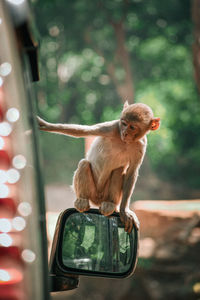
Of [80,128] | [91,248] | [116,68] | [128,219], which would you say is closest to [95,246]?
[91,248]

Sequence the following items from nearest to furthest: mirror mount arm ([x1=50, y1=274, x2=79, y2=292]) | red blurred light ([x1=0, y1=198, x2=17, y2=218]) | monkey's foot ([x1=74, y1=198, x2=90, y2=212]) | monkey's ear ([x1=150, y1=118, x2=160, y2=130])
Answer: red blurred light ([x1=0, y1=198, x2=17, y2=218]) < mirror mount arm ([x1=50, y1=274, x2=79, y2=292]) < monkey's foot ([x1=74, y1=198, x2=90, y2=212]) < monkey's ear ([x1=150, y1=118, x2=160, y2=130])

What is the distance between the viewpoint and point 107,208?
204 centimetres

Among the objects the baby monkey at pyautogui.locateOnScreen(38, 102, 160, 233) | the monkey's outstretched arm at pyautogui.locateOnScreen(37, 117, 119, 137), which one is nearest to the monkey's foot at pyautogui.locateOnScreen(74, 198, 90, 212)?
the baby monkey at pyautogui.locateOnScreen(38, 102, 160, 233)

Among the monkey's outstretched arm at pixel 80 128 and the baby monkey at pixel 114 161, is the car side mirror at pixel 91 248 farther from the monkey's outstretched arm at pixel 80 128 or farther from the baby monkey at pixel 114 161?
the monkey's outstretched arm at pixel 80 128

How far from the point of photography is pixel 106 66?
12445 millimetres

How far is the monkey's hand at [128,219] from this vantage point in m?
1.91

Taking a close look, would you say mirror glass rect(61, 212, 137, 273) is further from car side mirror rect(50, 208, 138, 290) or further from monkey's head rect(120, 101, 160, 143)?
monkey's head rect(120, 101, 160, 143)

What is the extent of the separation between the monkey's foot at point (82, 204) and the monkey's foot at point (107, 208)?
78 mm

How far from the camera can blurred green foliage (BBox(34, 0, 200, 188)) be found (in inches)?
470

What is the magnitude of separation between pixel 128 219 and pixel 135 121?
0.55 meters

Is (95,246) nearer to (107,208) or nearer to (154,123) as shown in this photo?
(107,208)

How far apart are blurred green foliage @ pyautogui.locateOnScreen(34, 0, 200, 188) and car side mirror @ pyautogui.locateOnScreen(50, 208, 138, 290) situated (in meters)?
9.52

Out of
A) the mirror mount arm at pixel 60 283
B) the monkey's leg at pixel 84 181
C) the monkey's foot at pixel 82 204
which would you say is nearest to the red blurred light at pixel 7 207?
the mirror mount arm at pixel 60 283

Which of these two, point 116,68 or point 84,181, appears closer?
point 84,181
